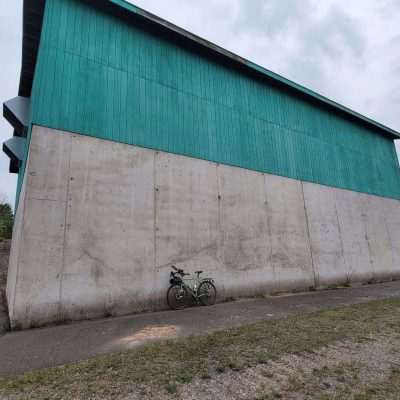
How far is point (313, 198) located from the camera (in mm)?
12320

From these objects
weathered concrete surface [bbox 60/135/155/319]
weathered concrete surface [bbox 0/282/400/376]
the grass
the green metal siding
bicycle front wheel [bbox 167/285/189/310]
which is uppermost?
the green metal siding

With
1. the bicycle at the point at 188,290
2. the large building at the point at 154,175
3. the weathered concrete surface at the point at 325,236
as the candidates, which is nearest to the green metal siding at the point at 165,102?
the large building at the point at 154,175

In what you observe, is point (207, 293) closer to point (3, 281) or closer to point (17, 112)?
point (17, 112)

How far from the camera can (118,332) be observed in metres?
5.30

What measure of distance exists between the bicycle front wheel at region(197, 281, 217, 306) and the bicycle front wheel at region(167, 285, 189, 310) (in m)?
0.55

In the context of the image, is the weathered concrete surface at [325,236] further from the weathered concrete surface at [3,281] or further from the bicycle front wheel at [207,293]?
the weathered concrete surface at [3,281]

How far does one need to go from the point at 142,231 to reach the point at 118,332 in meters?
2.91

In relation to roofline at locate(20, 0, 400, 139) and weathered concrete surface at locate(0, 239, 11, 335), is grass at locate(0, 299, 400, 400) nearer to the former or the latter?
weathered concrete surface at locate(0, 239, 11, 335)

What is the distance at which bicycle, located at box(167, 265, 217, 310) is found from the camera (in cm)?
768

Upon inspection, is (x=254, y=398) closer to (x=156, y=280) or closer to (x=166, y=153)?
(x=156, y=280)

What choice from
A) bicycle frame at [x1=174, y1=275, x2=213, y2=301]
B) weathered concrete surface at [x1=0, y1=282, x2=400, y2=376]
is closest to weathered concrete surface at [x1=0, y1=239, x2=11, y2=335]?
weathered concrete surface at [x1=0, y1=282, x2=400, y2=376]

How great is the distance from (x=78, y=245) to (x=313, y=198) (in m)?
9.78

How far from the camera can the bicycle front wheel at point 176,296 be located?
763 cm

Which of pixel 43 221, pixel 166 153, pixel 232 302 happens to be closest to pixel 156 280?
pixel 232 302
